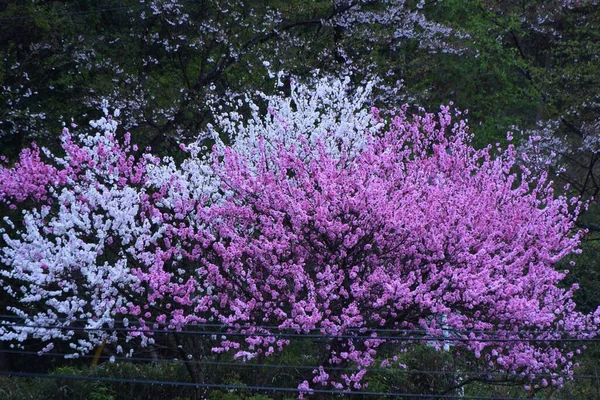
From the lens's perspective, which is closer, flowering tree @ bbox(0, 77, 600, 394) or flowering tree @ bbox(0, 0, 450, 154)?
flowering tree @ bbox(0, 77, 600, 394)

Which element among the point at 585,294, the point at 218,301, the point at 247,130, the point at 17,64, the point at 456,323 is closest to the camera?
the point at 456,323

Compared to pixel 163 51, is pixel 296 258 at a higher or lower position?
lower

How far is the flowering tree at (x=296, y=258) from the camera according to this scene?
29.6 feet

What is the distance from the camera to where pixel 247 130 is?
1138 centimetres

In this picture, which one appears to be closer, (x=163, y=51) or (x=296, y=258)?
(x=296, y=258)

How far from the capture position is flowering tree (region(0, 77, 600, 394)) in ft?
29.6

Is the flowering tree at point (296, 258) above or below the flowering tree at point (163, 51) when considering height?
below

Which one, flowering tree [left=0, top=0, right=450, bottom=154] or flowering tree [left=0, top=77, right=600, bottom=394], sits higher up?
flowering tree [left=0, top=0, right=450, bottom=154]

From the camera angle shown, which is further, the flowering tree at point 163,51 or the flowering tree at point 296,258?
the flowering tree at point 163,51

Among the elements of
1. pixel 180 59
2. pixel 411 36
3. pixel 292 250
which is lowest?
pixel 292 250

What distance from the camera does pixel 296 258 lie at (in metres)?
9.39

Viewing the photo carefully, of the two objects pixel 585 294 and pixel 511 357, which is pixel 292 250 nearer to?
pixel 511 357

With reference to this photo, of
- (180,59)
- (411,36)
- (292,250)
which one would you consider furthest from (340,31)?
(292,250)

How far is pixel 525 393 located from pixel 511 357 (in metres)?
3.34
